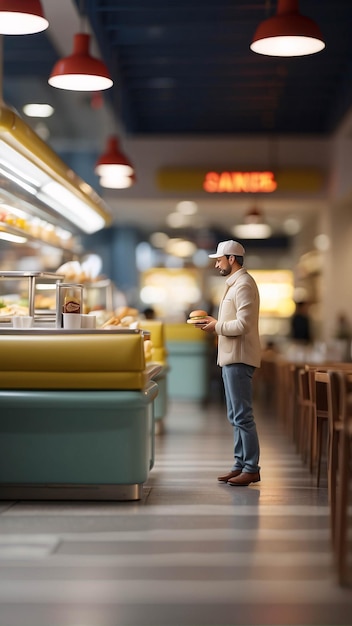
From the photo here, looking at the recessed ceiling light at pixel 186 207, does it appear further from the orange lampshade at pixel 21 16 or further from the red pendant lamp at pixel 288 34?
the orange lampshade at pixel 21 16

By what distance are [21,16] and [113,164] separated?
5.36 m

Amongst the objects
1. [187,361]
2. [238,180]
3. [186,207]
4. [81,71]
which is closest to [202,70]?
[238,180]

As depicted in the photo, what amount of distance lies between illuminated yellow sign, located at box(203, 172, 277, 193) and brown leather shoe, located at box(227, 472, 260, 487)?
29.9 ft

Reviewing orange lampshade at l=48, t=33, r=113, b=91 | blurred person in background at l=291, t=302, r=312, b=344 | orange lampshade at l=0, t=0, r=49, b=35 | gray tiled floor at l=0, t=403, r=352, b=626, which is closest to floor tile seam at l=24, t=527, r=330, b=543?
gray tiled floor at l=0, t=403, r=352, b=626

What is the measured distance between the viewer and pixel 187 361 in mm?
13836

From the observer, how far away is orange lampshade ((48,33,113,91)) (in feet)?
22.1

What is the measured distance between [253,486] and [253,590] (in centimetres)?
277

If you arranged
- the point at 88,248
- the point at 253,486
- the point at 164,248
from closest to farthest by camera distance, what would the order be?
the point at 253,486 → the point at 88,248 → the point at 164,248

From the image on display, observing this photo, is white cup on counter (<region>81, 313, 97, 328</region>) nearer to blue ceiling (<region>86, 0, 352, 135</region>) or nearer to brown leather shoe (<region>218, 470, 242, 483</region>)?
brown leather shoe (<region>218, 470, 242, 483</region>)

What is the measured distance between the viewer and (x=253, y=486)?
6.47 metres

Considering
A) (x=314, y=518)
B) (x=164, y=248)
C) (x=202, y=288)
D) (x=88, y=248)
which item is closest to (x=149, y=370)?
(x=314, y=518)

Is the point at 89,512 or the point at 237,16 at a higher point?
the point at 237,16

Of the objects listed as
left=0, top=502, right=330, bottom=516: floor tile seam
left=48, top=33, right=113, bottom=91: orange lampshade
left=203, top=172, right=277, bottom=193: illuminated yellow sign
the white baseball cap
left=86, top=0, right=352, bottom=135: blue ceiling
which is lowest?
left=0, top=502, right=330, bottom=516: floor tile seam

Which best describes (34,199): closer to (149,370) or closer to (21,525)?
(149,370)
